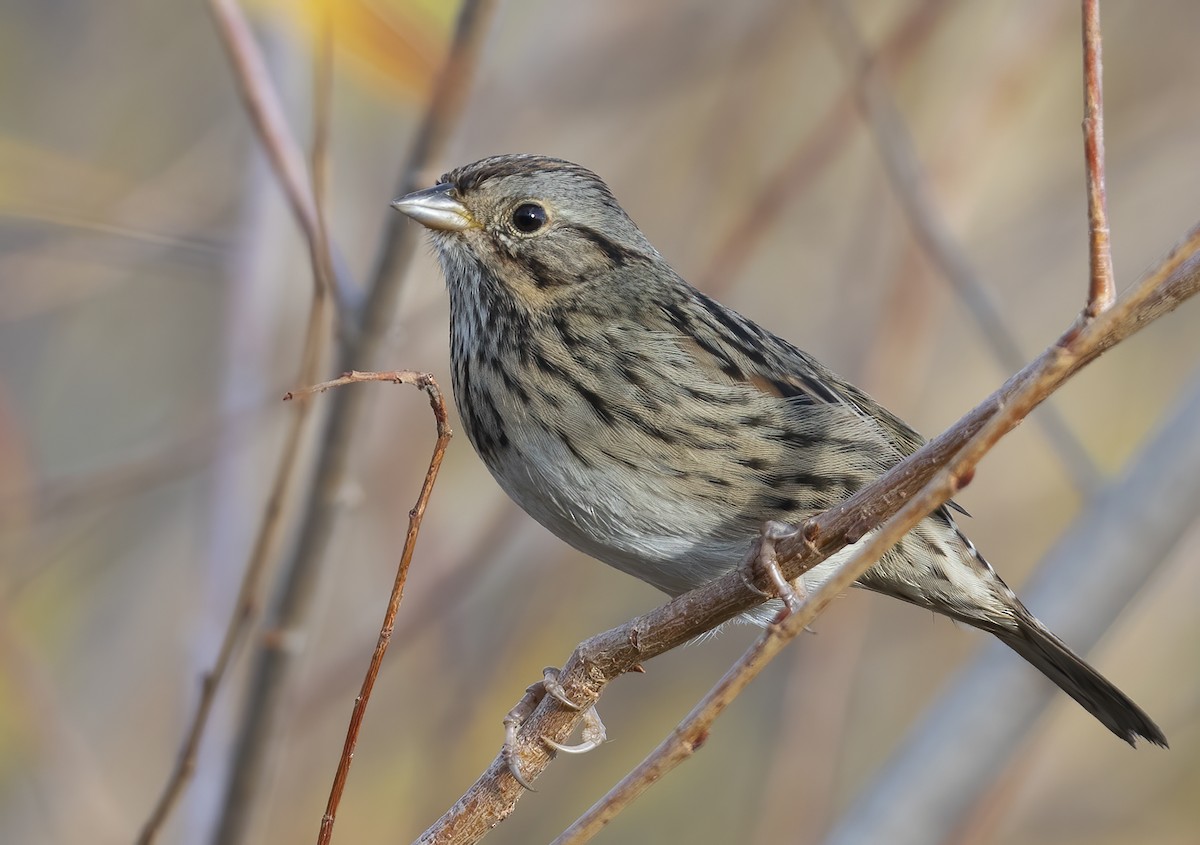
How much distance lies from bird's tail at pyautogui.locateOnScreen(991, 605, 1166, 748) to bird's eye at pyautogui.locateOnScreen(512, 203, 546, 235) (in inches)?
51.4

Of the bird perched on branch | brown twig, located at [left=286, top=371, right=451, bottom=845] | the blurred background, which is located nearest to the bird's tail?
the bird perched on branch

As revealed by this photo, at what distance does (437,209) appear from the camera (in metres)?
2.85

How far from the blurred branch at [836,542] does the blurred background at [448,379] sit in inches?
59.1

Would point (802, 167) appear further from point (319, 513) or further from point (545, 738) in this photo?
point (545, 738)

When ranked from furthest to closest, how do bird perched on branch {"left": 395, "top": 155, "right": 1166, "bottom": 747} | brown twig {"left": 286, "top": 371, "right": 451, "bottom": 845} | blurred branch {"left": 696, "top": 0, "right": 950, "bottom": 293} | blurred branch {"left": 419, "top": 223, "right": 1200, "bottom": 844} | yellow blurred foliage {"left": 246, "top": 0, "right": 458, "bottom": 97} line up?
blurred branch {"left": 696, "top": 0, "right": 950, "bottom": 293} < yellow blurred foliage {"left": 246, "top": 0, "right": 458, "bottom": 97} < bird perched on branch {"left": 395, "top": 155, "right": 1166, "bottom": 747} < brown twig {"left": 286, "top": 371, "right": 451, "bottom": 845} < blurred branch {"left": 419, "top": 223, "right": 1200, "bottom": 844}

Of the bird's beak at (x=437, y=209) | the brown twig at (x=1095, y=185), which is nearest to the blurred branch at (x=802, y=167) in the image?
the bird's beak at (x=437, y=209)

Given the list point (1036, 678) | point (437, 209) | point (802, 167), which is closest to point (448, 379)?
point (802, 167)

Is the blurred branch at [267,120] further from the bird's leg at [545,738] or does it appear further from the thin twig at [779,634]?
the thin twig at [779,634]

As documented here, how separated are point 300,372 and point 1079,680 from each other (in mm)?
1644

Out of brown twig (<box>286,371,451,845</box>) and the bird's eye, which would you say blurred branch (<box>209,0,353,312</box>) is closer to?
the bird's eye

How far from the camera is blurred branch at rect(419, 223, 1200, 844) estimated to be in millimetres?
1445

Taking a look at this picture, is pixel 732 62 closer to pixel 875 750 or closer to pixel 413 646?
pixel 413 646

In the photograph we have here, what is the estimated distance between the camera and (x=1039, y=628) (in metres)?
2.68

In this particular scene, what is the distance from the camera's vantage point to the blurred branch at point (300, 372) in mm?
2184
